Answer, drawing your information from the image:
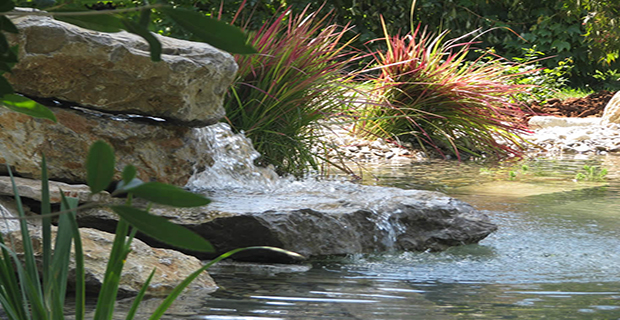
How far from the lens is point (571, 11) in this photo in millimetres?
12492

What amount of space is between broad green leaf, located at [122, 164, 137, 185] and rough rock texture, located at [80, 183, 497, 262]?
2175 millimetres

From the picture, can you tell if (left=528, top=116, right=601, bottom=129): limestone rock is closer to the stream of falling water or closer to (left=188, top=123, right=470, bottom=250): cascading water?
the stream of falling water

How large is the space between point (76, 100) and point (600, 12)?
37.1ft

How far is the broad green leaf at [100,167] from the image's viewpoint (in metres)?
0.63

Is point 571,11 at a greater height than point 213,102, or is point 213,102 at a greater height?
point 571,11

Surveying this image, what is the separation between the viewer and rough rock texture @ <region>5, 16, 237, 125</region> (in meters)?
3.03

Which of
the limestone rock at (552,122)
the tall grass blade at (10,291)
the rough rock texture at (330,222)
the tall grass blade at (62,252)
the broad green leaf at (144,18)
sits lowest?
the rough rock texture at (330,222)

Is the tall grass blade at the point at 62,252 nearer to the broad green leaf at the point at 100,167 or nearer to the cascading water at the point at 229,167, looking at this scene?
the broad green leaf at the point at 100,167

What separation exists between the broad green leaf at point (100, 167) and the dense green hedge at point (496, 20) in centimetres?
1181

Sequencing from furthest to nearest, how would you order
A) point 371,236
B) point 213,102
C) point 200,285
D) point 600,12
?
point 600,12 → point 213,102 → point 371,236 → point 200,285

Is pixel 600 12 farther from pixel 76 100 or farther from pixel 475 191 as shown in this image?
pixel 76 100

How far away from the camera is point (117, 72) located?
3.17 meters

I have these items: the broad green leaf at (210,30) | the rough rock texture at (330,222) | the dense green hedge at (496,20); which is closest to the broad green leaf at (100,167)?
the broad green leaf at (210,30)

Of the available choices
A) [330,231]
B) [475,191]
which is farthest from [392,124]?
[330,231]
